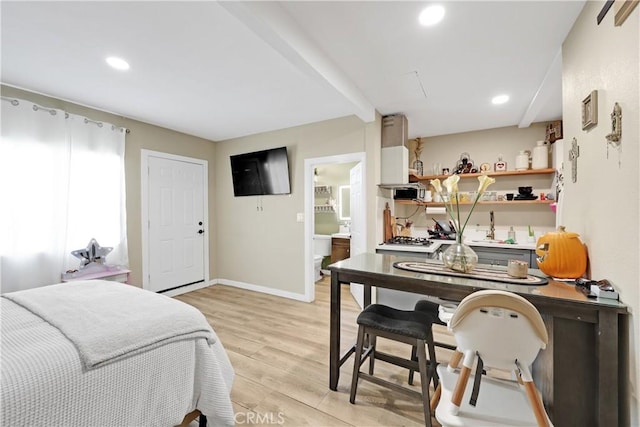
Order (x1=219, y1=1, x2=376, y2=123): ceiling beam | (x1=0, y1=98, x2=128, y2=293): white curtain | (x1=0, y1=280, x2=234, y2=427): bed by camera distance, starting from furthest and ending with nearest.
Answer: (x1=0, y1=98, x2=128, y2=293): white curtain < (x1=219, y1=1, x2=376, y2=123): ceiling beam < (x1=0, y1=280, x2=234, y2=427): bed

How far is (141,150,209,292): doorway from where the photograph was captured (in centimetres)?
360

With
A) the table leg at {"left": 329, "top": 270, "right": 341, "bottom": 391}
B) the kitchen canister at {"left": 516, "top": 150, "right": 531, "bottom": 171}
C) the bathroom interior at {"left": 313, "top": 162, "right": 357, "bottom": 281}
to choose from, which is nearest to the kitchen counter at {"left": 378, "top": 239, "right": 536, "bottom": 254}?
the kitchen canister at {"left": 516, "top": 150, "right": 531, "bottom": 171}

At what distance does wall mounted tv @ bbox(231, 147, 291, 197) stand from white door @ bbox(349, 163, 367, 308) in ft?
3.09

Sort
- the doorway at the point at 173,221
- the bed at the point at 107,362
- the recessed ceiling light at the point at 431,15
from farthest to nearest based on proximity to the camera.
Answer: the doorway at the point at 173,221 → the recessed ceiling light at the point at 431,15 → the bed at the point at 107,362

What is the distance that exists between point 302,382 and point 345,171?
3.98 m

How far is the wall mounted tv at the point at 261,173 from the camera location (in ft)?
12.5

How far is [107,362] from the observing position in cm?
107

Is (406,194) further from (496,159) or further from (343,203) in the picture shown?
(343,203)

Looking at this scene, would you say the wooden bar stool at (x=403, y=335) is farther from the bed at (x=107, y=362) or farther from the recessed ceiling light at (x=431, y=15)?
the recessed ceiling light at (x=431, y=15)

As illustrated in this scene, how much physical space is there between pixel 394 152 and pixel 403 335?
2.20 m

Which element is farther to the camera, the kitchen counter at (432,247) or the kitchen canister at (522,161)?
the kitchen canister at (522,161)

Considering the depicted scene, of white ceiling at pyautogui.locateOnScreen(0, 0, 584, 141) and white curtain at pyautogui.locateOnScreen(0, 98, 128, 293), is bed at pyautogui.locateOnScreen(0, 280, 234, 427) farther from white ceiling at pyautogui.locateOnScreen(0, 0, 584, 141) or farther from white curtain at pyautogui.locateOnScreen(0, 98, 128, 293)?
white ceiling at pyautogui.locateOnScreen(0, 0, 584, 141)

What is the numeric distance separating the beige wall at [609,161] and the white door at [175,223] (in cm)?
430

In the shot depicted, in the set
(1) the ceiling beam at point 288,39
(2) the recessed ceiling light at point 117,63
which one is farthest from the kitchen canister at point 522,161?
(2) the recessed ceiling light at point 117,63
